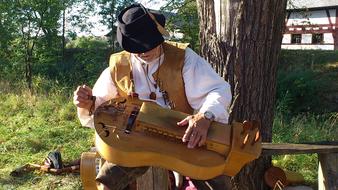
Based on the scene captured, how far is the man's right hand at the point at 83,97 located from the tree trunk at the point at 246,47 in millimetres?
1266

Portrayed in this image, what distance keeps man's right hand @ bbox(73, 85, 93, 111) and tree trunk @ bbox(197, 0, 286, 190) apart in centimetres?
127

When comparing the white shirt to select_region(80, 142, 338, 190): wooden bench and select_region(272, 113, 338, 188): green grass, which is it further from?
select_region(272, 113, 338, 188): green grass

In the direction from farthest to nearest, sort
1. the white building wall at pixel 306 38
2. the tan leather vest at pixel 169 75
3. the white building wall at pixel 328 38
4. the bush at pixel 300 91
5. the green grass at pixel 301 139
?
1. the white building wall at pixel 306 38
2. the white building wall at pixel 328 38
3. the bush at pixel 300 91
4. the green grass at pixel 301 139
5. the tan leather vest at pixel 169 75

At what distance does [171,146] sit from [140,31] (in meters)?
0.67

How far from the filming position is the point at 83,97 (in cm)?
240

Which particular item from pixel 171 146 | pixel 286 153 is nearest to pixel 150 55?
pixel 171 146

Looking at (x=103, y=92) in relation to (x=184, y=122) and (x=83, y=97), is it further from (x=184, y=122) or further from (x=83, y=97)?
(x=184, y=122)

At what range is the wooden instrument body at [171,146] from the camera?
83.0 inches

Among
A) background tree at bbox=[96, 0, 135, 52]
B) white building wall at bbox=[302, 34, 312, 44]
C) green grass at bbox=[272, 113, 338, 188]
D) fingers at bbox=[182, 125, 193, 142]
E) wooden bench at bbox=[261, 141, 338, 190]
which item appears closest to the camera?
fingers at bbox=[182, 125, 193, 142]

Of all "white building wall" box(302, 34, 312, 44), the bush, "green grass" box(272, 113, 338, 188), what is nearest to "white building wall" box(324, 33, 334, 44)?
"white building wall" box(302, 34, 312, 44)

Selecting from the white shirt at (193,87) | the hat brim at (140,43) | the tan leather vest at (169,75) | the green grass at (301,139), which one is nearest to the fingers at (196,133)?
the white shirt at (193,87)

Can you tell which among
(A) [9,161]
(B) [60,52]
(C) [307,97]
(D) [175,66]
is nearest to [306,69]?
(C) [307,97]

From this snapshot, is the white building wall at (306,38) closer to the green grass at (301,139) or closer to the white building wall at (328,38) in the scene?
the white building wall at (328,38)

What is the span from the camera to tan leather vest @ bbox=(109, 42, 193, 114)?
245 cm
